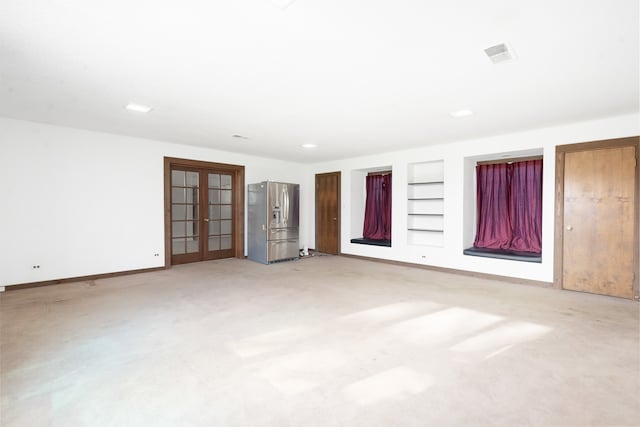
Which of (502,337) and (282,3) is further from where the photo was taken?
(502,337)

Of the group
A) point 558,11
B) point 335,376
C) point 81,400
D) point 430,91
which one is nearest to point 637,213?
point 430,91

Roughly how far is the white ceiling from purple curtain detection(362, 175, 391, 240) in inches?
115

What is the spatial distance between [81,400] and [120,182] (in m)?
4.27

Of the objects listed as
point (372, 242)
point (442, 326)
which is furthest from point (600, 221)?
point (372, 242)

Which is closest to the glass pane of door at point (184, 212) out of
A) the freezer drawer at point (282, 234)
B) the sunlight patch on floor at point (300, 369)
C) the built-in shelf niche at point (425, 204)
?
the freezer drawer at point (282, 234)

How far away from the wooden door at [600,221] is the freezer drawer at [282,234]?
16.0ft

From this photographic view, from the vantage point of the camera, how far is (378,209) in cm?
750

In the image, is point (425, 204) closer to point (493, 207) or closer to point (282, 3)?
point (493, 207)

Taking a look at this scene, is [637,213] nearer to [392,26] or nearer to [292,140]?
[392,26]

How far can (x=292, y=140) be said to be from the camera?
5562 mm

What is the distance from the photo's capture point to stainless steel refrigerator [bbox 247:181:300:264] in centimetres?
654

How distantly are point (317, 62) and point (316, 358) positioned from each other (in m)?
2.46

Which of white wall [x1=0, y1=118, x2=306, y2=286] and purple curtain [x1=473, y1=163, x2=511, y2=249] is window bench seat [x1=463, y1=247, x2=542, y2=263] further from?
white wall [x1=0, y1=118, x2=306, y2=286]

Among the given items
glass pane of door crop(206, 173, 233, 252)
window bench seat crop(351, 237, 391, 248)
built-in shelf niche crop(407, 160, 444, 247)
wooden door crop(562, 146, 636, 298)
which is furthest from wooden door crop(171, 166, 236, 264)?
wooden door crop(562, 146, 636, 298)
